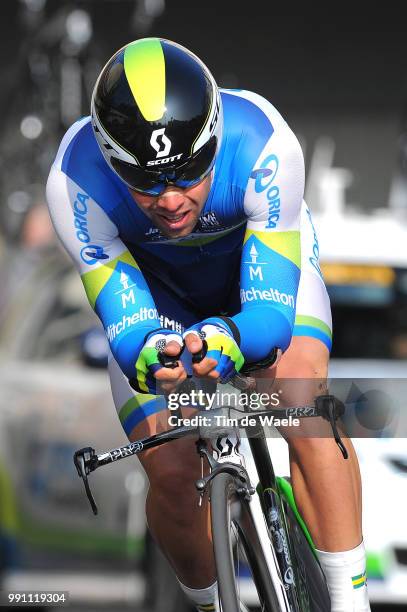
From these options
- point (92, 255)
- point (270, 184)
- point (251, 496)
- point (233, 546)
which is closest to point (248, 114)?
point (270, 184)

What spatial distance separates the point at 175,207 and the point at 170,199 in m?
0.03

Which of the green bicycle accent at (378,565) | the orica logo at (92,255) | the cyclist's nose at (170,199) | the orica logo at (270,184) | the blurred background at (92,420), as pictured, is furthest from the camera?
the blurred background at (92,420)

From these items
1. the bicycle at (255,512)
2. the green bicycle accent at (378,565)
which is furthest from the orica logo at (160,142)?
the green bicycle accent at (378,565)

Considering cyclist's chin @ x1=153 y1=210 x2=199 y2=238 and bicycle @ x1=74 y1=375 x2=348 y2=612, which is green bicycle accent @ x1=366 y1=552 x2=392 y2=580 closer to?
bicycle @ x1=74 y1=375 x2=348 y2=612

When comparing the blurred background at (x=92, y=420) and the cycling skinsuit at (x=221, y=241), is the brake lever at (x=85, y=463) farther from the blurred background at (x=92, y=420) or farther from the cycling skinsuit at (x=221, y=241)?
the blurred background at (x=92, y=420)

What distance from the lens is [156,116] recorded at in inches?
150

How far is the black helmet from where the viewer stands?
3840 mm

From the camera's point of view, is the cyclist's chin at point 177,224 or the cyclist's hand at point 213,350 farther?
the cyclist's chin at point 177,224

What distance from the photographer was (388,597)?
21.7ft

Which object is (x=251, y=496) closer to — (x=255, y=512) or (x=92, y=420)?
(x=255, y=512)

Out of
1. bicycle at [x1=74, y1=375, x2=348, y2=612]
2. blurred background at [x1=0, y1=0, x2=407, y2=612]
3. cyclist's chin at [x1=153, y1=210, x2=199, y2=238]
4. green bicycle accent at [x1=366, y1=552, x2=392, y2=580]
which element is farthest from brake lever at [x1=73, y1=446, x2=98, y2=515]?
green bicycle accent at [x1=366, y1=552, x2=392, y2=580]

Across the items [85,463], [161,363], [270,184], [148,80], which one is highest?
[148,80]

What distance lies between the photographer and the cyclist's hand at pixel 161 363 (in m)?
3.72

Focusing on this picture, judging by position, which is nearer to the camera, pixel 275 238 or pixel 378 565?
pixel 275 238
